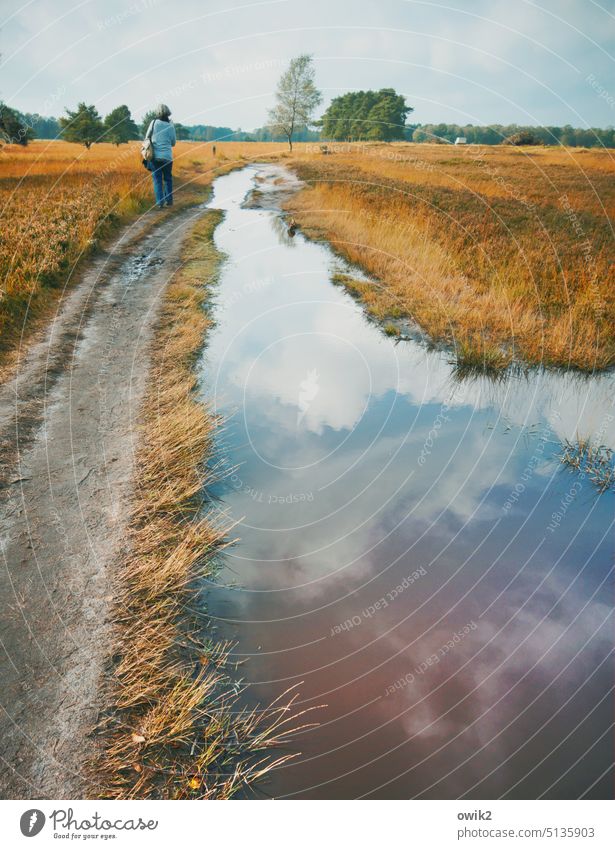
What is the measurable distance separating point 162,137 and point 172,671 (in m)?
16.4

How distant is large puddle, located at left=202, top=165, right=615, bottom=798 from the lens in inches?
124

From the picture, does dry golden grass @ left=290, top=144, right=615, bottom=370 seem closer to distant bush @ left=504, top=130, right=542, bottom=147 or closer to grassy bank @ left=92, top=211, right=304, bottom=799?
grassy bank @ left=92, top=211, right=304, bottom=799

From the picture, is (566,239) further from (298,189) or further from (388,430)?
(298,189)

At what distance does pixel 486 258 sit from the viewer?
42.7ft

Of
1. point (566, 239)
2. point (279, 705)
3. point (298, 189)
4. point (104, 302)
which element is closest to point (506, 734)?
point (279, 705)

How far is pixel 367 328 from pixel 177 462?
600 centimetres
